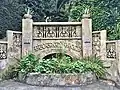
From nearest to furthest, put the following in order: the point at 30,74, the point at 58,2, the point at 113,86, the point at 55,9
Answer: the point at 30,74 → the point at 113,86 → the point at 55,9 → the point at 58,2

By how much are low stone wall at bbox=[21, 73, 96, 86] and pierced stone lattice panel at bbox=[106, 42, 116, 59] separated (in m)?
1.38

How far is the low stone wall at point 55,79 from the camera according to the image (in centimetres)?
625

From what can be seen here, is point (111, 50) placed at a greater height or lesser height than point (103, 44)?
lesser

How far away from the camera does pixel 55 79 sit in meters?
6.25

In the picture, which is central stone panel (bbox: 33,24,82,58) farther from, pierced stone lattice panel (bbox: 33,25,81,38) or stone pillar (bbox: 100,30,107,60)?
stone pillar (bbox: 100,30,107,60)

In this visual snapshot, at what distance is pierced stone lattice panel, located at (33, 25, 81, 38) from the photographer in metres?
7.74

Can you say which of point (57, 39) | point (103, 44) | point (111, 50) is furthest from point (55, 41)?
point (111, 50)

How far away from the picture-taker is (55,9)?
1138cm

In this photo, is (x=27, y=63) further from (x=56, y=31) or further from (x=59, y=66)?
(x=56, y=31)

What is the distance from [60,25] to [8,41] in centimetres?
180

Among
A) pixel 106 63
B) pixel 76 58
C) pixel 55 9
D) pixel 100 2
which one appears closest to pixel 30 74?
pixel 76 58

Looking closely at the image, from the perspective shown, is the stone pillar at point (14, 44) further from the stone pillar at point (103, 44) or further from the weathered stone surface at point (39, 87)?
the stone pillar at point (103, 44)

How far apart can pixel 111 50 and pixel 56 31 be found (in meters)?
1.92

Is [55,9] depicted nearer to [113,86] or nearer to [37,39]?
[37,39]
